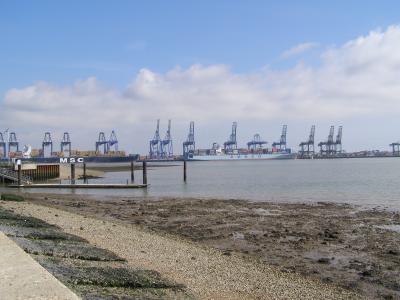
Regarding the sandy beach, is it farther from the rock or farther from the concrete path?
the concrete path

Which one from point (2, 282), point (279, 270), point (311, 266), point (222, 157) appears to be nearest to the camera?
point (2, 282)

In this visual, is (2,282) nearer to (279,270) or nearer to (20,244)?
(20,244)

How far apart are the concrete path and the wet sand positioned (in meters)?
5.91

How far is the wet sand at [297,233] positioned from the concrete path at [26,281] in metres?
5.91

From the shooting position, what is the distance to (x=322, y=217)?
2167cm

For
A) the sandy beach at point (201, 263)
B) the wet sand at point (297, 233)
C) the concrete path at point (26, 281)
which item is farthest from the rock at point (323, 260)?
the concrete path at point (26, 281)

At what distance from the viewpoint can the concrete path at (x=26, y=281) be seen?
5.91 m

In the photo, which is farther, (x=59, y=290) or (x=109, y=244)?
(x=109, y=244)

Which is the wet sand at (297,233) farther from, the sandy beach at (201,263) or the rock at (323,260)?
the sandy beach at (201,263)

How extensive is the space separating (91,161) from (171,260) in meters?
156

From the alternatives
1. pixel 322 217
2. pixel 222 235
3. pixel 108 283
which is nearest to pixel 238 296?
pixel 108 283

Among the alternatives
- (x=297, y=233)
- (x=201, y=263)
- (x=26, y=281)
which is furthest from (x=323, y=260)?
(x=26, y=281)

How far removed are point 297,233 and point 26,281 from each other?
1192 centimetres

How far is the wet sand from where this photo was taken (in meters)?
11.3
